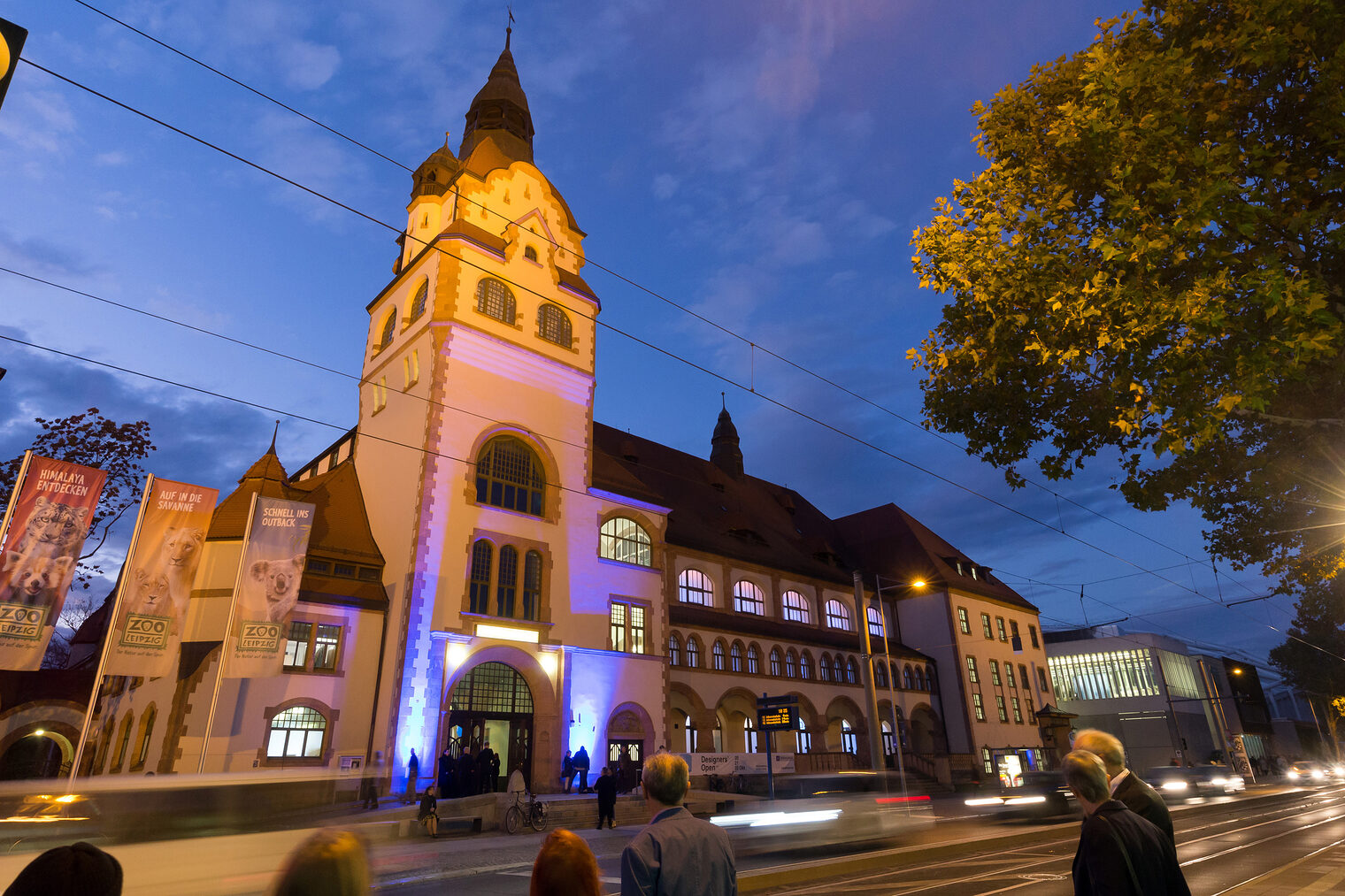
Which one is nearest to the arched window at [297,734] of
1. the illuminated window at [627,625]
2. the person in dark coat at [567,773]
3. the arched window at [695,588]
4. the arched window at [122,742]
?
the arched window at [122,742]

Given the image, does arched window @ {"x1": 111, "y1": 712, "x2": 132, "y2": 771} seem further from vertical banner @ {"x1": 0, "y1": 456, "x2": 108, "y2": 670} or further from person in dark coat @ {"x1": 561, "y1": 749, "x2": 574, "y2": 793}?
person in dark coat @ {"x1": 561, "y1": 749, "x2": 574, "y2": 793}

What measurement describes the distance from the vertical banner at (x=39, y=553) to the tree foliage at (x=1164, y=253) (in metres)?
21.6

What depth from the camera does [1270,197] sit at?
9398 mm

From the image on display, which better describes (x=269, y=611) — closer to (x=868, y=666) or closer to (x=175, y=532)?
(x=175, y=532)

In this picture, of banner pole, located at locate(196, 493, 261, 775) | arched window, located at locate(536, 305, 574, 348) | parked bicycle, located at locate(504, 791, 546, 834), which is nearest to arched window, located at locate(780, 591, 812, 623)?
arched window, located at locate(536, 305, 574, 348)

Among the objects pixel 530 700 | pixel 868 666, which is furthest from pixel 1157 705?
pixel 530 700

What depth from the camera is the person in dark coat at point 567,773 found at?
24.8 meters

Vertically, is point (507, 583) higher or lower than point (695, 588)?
lower

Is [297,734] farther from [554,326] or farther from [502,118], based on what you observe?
[502,118]

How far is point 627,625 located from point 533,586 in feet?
14.5

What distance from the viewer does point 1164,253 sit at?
9.84 meters

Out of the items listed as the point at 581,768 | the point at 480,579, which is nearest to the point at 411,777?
the point at 581,768

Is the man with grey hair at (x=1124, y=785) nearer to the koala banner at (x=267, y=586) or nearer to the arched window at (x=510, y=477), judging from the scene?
the koala banner at (x=267, y=586)

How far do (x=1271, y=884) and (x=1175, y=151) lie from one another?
9.81m
